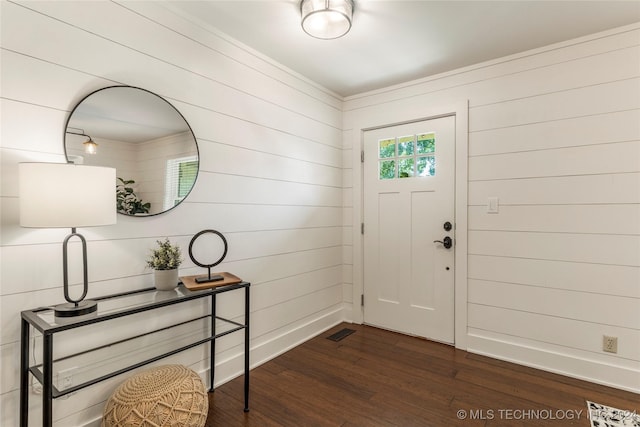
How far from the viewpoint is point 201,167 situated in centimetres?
214

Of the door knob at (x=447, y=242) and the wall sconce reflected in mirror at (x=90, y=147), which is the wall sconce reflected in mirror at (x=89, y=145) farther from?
the door knob at (x=447, y=242)

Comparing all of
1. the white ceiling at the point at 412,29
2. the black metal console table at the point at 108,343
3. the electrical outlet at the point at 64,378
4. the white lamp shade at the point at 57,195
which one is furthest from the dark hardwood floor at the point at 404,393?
the white ceiling at the point at 412,29

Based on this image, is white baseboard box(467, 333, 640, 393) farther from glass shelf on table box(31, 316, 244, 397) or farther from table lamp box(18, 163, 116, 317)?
table lamp box(18, 163, 116, 317)

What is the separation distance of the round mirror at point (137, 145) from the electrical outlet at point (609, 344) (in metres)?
3.00

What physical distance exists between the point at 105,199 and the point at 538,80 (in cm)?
298

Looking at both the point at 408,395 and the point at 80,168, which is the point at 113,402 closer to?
the point at 80,168

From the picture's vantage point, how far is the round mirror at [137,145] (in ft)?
5.32

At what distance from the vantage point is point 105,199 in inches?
55.2

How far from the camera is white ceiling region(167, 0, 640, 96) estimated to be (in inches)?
77.6

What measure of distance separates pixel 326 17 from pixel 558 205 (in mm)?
2106

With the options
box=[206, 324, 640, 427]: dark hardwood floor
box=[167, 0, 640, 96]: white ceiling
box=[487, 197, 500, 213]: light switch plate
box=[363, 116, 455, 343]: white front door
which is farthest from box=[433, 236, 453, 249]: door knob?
box=[167, 0, 640, 96]: white ceiling

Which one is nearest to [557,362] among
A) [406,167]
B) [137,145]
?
[406,167]

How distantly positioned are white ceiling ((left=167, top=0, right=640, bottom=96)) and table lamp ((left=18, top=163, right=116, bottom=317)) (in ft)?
4.16

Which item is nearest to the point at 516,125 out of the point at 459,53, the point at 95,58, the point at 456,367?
the point at 459,53
